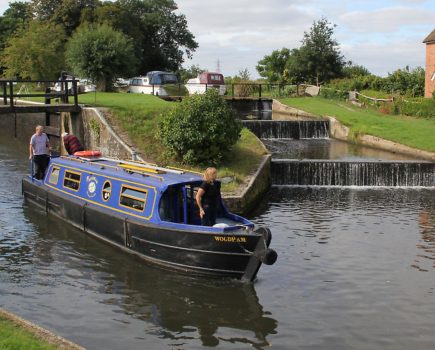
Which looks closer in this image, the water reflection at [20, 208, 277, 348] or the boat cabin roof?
the water reflection at [20, 208, 277, 348]

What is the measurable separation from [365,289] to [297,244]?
10.4ft

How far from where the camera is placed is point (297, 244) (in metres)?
14.8

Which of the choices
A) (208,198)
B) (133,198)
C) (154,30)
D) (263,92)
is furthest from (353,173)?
(154,30)

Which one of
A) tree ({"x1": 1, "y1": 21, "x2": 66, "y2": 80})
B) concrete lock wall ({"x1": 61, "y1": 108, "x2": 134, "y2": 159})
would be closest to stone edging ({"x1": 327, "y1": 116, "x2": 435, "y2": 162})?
concrete lock wall ({"x1": 61, "y1": 108, "x2": 134, "y2": 159})

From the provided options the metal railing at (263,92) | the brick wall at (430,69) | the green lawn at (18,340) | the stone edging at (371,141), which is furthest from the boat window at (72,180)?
the brick wall at (430,69)

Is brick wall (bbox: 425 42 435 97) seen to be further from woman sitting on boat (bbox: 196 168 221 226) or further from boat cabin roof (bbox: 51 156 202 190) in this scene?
woman sitting on boat (bbox: 196 168 221 226)

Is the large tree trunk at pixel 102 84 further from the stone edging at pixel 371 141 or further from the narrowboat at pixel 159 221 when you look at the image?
the narrowboat at pixel 159 221

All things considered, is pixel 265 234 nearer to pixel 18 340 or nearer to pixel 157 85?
pixel 18 340

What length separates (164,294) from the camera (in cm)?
1148

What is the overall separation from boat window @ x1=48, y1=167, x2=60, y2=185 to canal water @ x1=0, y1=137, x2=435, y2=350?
116 centimetres

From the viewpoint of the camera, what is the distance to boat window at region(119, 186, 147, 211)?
13415mm

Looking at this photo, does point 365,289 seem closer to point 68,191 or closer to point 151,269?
point 151,269

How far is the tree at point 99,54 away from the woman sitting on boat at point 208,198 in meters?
25.8

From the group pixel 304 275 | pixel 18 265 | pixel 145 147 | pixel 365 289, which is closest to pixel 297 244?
pixel 304 275
